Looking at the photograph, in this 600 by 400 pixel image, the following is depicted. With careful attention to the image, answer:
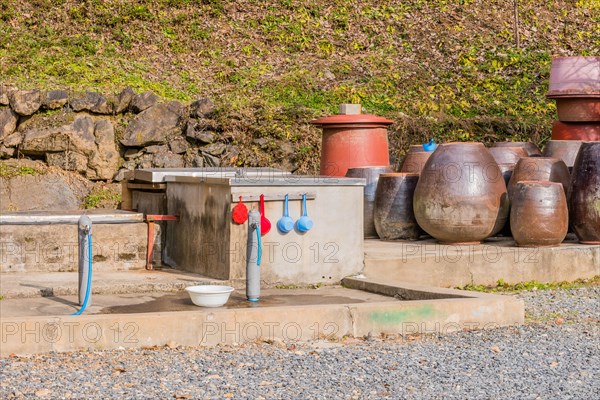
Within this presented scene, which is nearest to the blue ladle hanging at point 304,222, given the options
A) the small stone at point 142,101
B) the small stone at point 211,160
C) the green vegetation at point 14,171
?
the small stone at point 211,160

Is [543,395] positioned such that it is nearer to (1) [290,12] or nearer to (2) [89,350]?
(2) [89,350]

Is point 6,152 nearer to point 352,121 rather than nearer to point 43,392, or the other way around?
point 352,121

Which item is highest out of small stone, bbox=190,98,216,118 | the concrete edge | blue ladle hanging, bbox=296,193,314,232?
small stone, bbox=190,98,216,118

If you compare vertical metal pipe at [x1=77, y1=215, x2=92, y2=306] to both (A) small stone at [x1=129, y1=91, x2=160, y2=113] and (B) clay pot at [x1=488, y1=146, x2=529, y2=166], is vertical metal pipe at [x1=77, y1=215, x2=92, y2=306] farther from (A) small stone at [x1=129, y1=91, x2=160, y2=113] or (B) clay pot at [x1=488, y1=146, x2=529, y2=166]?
(A) small stone at [x1=129, y1=91, x2=160, y2=113]

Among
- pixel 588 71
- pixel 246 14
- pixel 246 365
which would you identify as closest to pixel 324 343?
pixel 246 365

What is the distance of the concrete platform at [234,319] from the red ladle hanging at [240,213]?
673 mm

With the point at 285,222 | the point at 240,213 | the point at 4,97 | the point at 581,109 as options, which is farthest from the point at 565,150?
the point at 4,97

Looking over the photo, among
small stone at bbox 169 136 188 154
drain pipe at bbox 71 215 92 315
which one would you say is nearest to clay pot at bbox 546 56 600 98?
small stone at bbox 169 136 188 154

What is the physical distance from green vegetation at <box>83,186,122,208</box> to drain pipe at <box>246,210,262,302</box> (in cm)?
667

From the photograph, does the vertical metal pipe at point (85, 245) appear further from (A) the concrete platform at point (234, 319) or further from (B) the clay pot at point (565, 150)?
(B) the clay pot at point (565, 150)

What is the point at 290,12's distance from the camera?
1927cm

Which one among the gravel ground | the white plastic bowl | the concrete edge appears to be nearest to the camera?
the gravel ground

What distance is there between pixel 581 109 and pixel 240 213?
548 centimetres

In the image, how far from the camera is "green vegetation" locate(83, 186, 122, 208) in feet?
44.3
